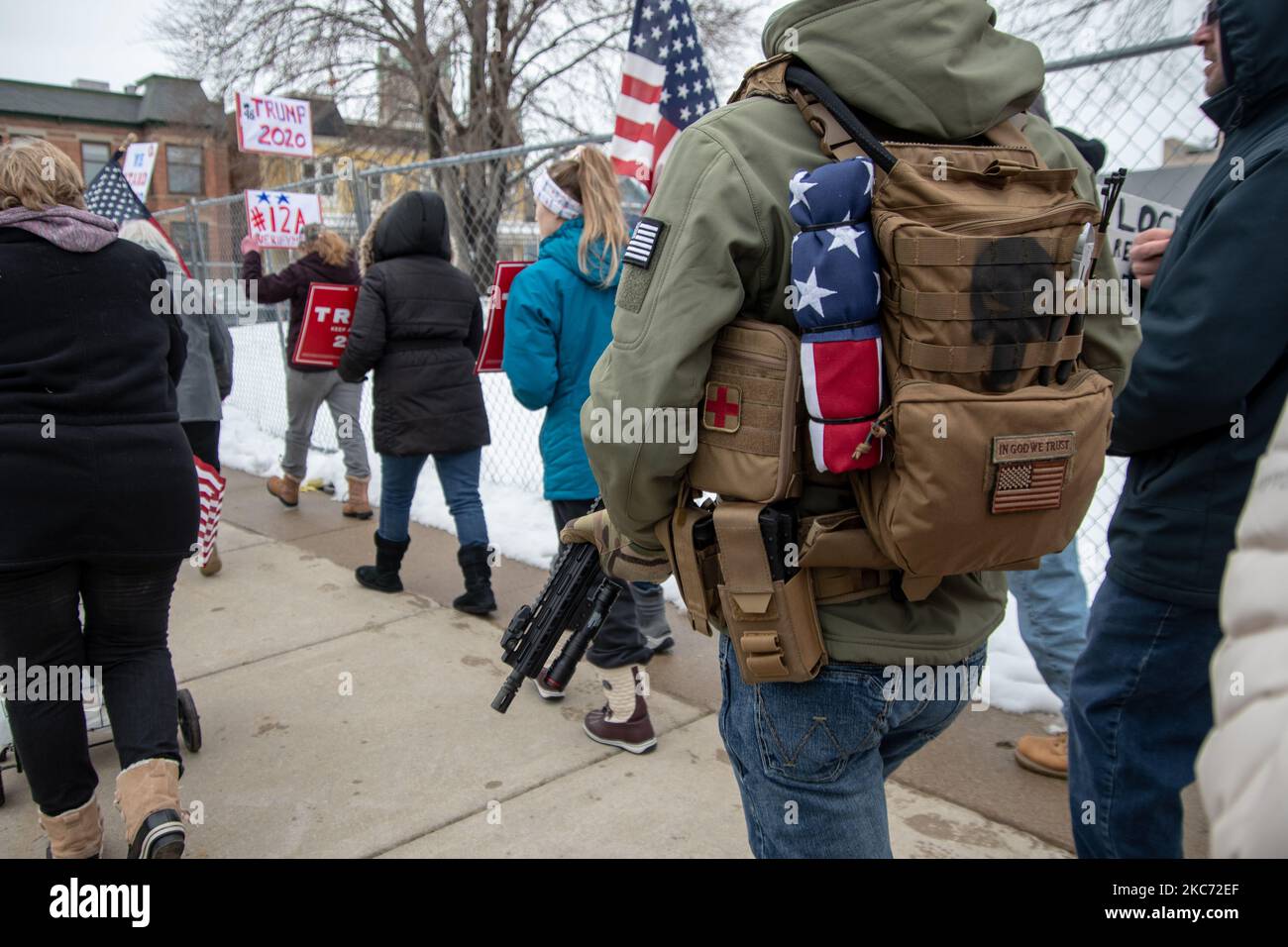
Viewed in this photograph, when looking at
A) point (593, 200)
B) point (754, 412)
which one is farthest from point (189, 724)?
point (754, 412)

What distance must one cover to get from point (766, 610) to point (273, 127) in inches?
374

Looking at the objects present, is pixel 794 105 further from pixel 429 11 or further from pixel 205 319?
pixel 429 11

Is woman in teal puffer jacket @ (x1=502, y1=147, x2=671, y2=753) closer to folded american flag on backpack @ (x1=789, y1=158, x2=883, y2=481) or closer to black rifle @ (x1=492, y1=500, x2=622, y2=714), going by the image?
black rifle @ (x1=492, y1=500, x2=622, y2=714)

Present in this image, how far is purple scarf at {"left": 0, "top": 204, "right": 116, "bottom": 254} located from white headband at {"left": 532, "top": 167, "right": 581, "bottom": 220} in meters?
1.46

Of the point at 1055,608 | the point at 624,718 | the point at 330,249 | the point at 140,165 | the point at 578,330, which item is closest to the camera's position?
the point at 1055,608

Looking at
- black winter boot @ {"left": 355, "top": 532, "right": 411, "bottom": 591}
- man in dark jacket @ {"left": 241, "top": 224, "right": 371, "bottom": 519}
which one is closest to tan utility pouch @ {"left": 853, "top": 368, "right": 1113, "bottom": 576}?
black winter boot @ {"left": 355, "top": 532, "right": 411, "bottom": 591}

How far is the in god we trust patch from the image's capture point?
1518mm

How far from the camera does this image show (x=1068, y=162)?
1.70 m

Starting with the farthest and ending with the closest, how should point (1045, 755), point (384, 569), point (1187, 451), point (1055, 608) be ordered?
point (384, 569) < point (1045, 755) < point (1055, 608) < point (1187, 451)

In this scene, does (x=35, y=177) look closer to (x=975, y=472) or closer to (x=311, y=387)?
(x=975, y=472)

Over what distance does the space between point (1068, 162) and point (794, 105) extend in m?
0.53

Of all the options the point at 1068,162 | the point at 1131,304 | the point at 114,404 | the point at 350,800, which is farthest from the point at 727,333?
the point at 350,800

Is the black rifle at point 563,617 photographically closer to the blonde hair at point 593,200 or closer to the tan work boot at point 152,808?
the tan work boot at point 152,808

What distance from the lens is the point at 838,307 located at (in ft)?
4.56
